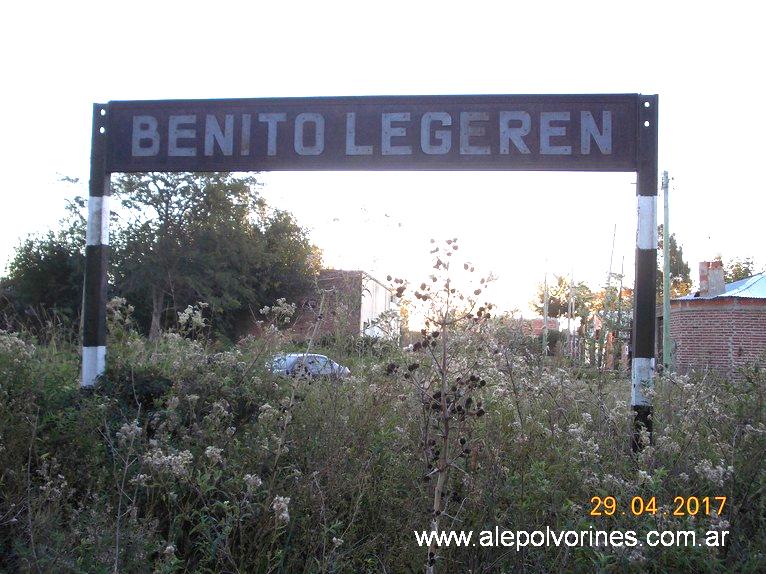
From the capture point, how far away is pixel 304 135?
597cm

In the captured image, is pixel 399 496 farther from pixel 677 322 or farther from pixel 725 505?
pixel 677 322

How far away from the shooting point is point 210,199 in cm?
3312

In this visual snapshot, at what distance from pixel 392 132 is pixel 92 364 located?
9.55ft

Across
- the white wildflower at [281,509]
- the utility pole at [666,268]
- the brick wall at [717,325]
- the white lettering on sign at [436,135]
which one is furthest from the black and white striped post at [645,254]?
the brick wall at [717,325]

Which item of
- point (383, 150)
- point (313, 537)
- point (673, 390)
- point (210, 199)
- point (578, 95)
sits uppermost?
point (210, 199)

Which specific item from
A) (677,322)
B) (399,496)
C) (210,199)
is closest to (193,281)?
(210,199)

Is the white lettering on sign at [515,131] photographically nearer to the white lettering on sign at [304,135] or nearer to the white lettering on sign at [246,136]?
the white lettering on sign at [304,135]

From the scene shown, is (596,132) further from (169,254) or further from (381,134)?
(169,254)

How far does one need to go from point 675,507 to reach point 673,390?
222 centimetres

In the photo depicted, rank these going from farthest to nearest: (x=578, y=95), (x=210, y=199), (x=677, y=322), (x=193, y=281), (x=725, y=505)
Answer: (x=210, y=199), (x=193, y=281), (x=677, y=322), (x=578, y=95), (x=725, y=505)

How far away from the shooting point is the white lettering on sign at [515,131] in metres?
5.73

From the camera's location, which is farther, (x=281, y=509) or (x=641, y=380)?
(x=641, y=380)

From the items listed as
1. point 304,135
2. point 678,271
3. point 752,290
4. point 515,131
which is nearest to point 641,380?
point 515,131

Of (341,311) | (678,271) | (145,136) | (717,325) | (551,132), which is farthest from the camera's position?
(678,271)
